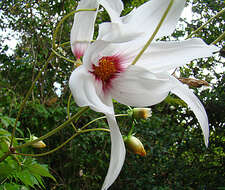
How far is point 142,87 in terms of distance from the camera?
11.8 inches

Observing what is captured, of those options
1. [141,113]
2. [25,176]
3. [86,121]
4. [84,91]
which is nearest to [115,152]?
[84,91]

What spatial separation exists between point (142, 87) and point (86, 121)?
67.9 inches

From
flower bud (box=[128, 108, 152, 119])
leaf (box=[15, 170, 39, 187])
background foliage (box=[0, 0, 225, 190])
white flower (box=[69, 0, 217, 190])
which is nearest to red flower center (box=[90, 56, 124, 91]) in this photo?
white flower (box=[69, 0, 217, 190])

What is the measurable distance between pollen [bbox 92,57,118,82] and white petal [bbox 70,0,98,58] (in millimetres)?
32

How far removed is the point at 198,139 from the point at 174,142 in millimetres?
257

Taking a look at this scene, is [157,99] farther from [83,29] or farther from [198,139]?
[198,139]

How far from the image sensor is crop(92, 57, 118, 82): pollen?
0.32 meters

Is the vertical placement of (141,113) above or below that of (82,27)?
below

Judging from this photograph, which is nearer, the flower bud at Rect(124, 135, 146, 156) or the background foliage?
the flower bud at Rect(124, 135, 146, 156)

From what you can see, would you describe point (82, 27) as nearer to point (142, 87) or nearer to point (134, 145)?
point (142, 87)

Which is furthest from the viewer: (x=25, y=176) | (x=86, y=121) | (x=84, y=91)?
(x=86, y=121)

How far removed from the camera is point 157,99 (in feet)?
0.95

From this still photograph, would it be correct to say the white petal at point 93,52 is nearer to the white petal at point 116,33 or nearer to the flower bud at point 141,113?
the white petal at point 116,33

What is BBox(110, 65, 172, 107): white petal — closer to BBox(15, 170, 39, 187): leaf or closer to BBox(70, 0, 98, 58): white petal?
BBox(70, 0, 98, 58): white petal
